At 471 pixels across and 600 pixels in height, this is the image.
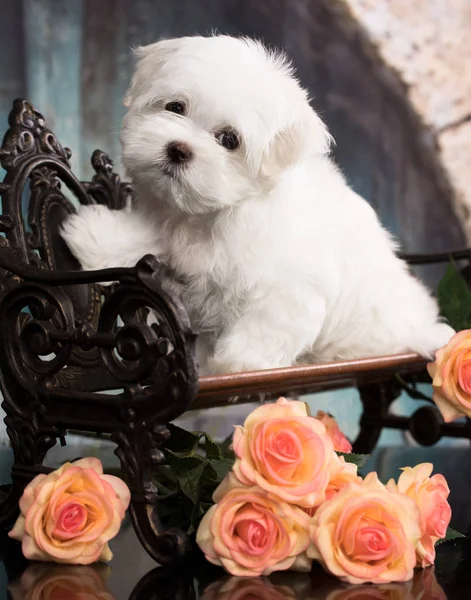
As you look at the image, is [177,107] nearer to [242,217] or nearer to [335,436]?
[242,217]

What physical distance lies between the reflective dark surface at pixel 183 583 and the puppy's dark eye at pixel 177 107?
87 centimetres

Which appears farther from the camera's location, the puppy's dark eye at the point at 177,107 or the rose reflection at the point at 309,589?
the puppy's dark eye at the point at 177,107

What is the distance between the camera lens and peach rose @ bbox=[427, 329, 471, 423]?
6.50ft

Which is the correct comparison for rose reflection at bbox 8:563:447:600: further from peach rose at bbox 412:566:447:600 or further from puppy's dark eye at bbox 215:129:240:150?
puppy's dark eye at bbox 215:129:240:150

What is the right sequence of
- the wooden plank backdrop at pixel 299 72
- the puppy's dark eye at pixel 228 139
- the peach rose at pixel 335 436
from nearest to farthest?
the puppy's dark eye at pixel 228 139
the peach rose at pixel 335 436
the wooden plank backdrop at pixel 299 72

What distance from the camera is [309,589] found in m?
1.54

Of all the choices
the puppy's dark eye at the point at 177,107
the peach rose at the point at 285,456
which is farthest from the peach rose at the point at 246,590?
the puppy's dark eye at the point at 177,107

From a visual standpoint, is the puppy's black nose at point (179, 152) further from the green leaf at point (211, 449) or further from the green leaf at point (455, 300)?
the green leaf at point (455, 300)

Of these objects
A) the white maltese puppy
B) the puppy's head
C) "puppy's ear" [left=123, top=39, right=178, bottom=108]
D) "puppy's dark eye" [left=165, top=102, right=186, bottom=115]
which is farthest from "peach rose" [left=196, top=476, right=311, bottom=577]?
"puppy's ear" [left=123, top=39, right=178, bottom=108]

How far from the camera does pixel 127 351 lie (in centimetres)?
157

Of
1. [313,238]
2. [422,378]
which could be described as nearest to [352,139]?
[422,378]

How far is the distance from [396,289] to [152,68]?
811mm

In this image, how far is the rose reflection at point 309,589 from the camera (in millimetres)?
1485

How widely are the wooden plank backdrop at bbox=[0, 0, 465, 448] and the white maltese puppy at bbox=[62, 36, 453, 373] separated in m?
0.25
